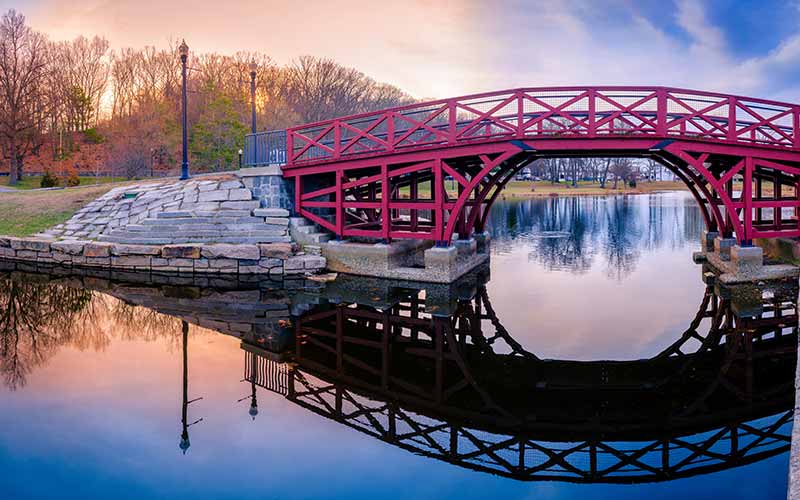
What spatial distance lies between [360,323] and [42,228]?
53.0 feet

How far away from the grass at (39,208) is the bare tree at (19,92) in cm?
1649

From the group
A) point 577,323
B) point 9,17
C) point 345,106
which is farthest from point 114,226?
point 345,106

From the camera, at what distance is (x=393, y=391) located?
9742mm

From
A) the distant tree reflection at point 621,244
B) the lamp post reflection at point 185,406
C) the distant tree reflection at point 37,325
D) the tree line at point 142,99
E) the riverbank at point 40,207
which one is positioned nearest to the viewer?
the lamp post reflection at point 185,406

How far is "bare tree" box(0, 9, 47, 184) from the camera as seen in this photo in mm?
41812

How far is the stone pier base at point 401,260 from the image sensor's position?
18.0 metres

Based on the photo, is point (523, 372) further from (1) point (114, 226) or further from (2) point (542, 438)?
(1) point (114, 226)

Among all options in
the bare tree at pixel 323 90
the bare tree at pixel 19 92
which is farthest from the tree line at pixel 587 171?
the bare tree at pixel 19 92

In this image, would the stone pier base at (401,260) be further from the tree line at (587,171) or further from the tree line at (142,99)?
the tree line at (587,171)

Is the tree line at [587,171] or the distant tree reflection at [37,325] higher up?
the tree line at [587,171]

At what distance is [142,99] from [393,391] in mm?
50636

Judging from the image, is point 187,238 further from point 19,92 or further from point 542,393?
point 19,92

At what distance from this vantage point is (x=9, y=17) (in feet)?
145

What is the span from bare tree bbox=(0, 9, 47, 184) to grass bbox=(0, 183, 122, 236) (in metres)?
16.5
